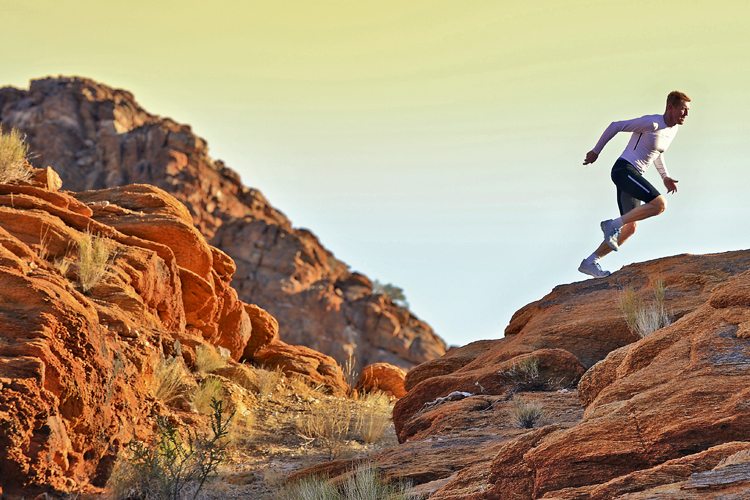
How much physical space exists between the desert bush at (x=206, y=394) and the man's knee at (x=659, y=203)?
5779mm

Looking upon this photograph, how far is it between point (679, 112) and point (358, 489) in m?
6.28

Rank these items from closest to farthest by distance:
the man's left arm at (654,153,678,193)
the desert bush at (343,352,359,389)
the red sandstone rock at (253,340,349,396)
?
the man's left arm at (654,153,678,193), the desert bush at (343,352,359,389), the red sandstone rock at (253,340,349,396)

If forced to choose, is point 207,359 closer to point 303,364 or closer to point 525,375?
point 303,364

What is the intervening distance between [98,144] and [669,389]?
5041 centimetres

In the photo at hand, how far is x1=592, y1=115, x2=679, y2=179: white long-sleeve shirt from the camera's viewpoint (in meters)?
10.9

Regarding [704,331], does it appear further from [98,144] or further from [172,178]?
[98,144]

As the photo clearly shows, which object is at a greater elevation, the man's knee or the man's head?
the man's head

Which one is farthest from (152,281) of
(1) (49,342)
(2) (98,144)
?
(2) (98,144)

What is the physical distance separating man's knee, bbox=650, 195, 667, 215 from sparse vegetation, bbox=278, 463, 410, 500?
214 inches

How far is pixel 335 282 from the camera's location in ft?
157

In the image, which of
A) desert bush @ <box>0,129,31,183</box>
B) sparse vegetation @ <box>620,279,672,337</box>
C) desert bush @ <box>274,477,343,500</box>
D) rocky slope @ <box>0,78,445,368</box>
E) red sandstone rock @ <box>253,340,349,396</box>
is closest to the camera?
desert bush @ <box>274,477,343,500</box>

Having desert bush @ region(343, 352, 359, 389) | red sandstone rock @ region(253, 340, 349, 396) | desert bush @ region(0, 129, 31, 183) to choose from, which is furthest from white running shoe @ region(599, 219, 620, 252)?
desert bush @ region(0, 129, 31, 183)

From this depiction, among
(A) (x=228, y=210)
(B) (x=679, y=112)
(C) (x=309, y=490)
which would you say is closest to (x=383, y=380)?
(B) (x=679, y=112)

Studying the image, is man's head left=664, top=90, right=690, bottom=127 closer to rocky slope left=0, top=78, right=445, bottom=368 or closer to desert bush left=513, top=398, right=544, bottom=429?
desert bush left=513, top=398, right=544, bottom=429
